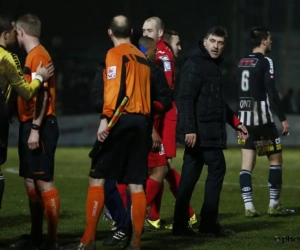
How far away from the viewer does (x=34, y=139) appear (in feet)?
25.7

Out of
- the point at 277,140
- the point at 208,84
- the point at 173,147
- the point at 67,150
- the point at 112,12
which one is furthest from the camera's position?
the point at 112,12

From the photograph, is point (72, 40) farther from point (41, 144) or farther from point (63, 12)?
point (41, 144)

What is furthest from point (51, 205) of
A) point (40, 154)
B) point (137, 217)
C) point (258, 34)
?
point (258, 34)

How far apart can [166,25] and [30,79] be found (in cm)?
1722

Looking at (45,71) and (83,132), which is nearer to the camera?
(45,71)

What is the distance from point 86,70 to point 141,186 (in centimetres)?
1770

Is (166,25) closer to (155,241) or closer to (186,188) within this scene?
(186,188)

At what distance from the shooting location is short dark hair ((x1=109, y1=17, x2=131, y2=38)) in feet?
25.5

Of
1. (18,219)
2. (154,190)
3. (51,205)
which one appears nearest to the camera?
(51,205)

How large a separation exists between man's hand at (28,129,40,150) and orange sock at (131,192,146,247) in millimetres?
845

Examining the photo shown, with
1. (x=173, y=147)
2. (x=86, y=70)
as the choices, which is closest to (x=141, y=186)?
(x=173, y=147)

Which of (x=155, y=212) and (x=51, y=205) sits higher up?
(x=51, y=205)

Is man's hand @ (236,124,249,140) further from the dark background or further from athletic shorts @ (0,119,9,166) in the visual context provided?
the dark background

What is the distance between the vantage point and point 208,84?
9.12m
